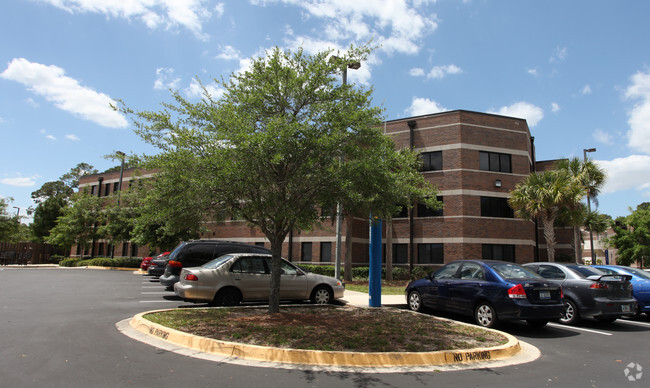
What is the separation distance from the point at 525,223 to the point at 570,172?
481cm

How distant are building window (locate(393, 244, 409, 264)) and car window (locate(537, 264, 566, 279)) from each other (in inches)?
629

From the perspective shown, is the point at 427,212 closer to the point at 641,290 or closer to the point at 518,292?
the point at 641,290

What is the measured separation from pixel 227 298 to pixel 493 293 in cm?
649

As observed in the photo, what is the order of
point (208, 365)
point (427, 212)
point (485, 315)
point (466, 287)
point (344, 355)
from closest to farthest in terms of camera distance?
1. point (208, 365)
2. point (344, 355)
3. point (485, 315)
4. point (466, 287)
5. point (427, 212)

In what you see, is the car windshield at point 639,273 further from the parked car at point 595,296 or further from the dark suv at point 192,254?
the dark suv at point 192,254

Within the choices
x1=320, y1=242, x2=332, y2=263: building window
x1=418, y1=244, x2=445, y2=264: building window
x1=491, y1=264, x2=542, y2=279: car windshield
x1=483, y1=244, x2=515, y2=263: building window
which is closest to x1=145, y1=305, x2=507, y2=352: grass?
x1=491, y1=264, x2=542, y2=279: car windshield

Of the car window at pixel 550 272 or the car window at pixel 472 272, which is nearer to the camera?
the car window at pixel 472 272

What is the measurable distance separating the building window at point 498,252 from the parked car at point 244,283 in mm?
16488

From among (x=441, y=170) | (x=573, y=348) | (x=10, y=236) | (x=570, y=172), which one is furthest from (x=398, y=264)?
(x=10, y=236)

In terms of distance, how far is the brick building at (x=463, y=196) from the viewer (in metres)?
25.4

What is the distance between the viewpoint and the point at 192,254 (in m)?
13.4

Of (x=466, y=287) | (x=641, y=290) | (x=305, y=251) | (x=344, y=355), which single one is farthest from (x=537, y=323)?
(x=305, y=251)

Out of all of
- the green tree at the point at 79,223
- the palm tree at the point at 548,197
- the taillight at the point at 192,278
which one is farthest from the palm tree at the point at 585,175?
the green tree at the point at 79,223

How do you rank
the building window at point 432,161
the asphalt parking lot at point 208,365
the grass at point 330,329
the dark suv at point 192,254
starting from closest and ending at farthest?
the asphalt parking lot at point 208,365 < the grass at point 330,329 < the dark suv at point 192,254 < the building window at point 432,161
